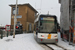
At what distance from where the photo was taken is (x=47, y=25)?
9.81 meters

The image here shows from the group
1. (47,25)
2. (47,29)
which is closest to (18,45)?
(47,29)

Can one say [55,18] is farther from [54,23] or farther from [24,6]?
[24,6]

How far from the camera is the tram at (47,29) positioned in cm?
952

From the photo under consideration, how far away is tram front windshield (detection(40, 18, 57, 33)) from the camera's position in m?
9.72

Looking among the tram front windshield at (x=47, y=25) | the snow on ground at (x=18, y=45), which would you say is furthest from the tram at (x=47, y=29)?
the snow on ground at (x=18, y=45)

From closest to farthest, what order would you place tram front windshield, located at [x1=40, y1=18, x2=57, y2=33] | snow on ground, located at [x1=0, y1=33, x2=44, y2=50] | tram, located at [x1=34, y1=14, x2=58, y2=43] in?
snow on ground, located at [x1=0, y1=33, x2=44, y2=50] < tram, located at [x1=34, y1=14, x2=58, y2=43] < tram front windshield, located at [x1=40, y1=18, x2=57, y2=33]

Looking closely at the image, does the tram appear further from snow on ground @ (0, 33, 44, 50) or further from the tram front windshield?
snow on ground @ (0, 33, 44, 50)

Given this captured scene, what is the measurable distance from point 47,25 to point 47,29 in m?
0.41

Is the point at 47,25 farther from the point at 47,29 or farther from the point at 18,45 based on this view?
the point at 18,45

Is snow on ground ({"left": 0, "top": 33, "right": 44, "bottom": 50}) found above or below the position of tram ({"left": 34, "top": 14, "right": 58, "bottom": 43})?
below

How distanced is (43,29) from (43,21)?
81cm

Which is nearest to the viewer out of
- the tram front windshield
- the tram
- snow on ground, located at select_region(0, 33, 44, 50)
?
snow on ground, located at select_region(0, 33, 44, 50)

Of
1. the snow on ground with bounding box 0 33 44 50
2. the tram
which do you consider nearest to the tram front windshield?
the tram

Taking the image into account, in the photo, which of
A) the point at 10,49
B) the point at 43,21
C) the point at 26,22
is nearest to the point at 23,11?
the point at 26,22
